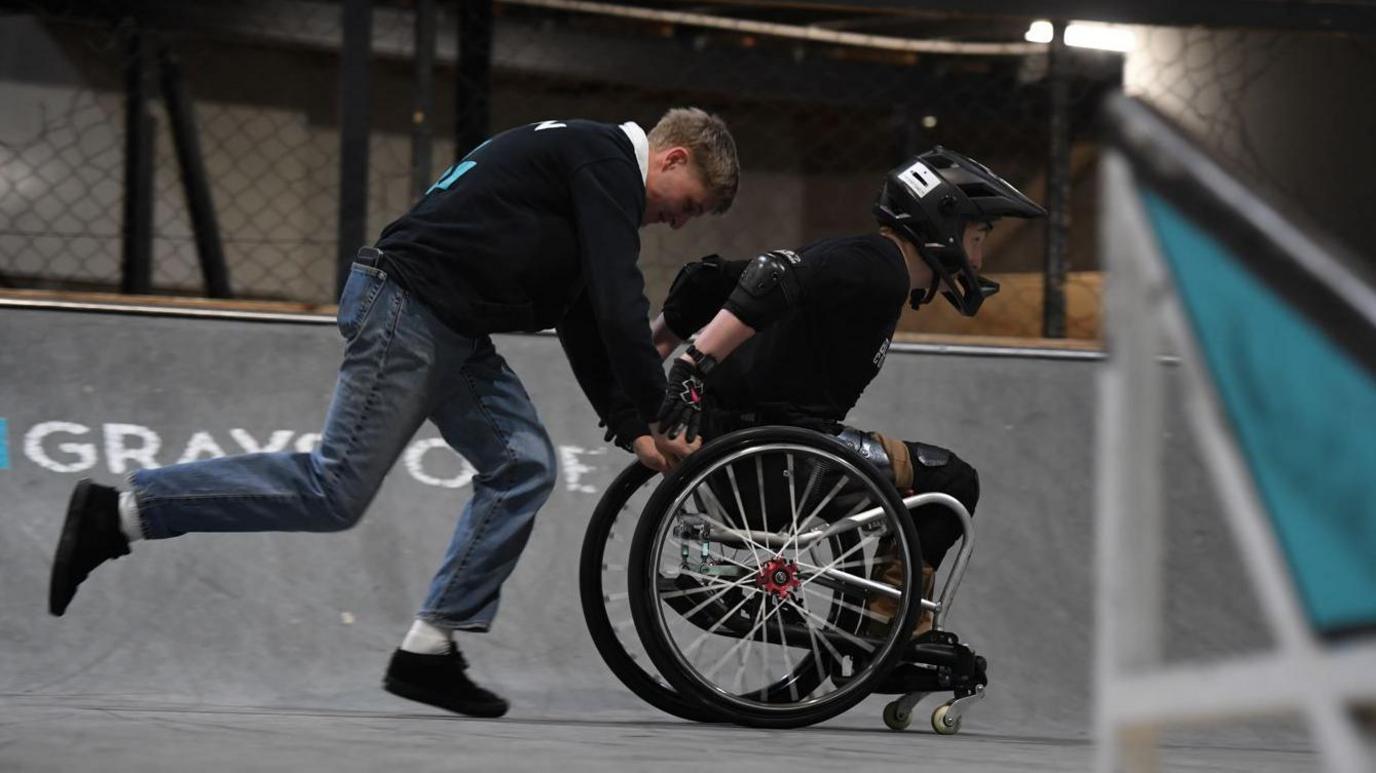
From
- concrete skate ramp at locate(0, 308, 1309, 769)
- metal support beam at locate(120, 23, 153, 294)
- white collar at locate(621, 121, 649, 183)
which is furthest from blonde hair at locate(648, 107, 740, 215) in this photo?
metal support beam at locate(120, 23, 153, 294)

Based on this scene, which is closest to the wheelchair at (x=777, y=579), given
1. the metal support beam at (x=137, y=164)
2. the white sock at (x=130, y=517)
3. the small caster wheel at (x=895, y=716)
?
the small caster wheel at (x=895, y=716)

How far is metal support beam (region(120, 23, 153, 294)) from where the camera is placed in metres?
6.15

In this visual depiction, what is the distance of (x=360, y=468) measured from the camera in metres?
3.11

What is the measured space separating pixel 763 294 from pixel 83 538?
1.39m

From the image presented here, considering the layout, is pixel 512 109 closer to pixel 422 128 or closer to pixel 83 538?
pixel 422 128

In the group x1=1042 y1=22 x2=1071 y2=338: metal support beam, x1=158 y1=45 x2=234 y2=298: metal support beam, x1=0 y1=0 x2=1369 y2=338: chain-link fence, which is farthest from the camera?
x1=158 y1=45 x2=234 y2=298: metal support beam

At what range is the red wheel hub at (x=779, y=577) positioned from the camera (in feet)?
10.5

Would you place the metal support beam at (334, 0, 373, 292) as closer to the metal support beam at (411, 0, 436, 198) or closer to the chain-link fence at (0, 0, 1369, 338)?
the metal support beam at (411, 0, 436, 198)

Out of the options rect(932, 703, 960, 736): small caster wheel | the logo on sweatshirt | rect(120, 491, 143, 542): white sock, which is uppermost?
the logo on sweatshirt

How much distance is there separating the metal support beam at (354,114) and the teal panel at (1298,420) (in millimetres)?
4150

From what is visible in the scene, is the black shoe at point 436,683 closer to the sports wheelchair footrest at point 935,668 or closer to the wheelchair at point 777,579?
the wheelchair at point 777,579

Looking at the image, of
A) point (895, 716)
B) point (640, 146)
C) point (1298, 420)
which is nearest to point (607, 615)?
point (895, 716)

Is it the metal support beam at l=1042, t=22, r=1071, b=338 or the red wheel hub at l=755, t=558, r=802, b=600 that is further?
the metal support beam at l=1042, t=22, r=1071, b=338

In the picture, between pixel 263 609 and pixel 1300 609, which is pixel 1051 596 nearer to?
pixel 263 609
